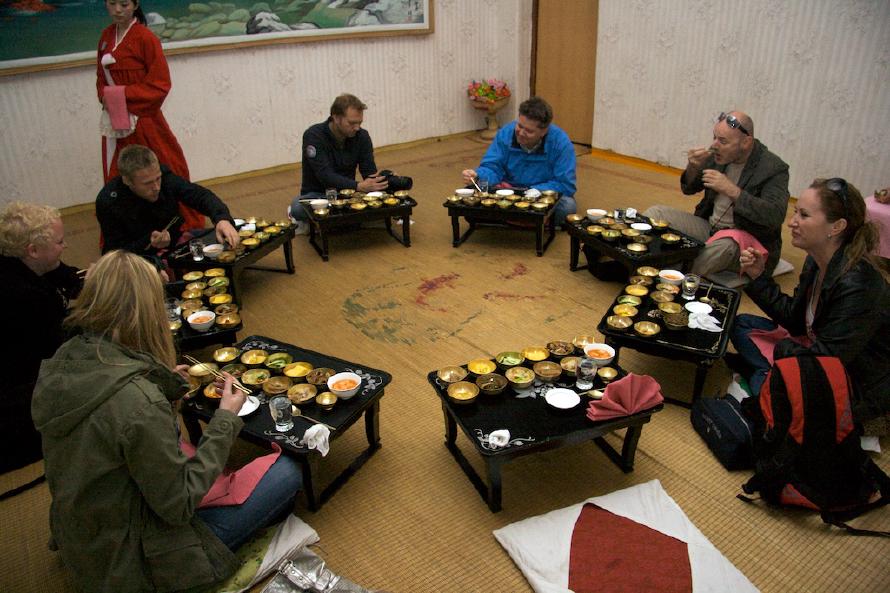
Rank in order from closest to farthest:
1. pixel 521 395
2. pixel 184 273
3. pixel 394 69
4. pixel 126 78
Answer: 1. pixel 521 395
2. pixel 184 273
3. pixel 126 78
4. pixel 394 69

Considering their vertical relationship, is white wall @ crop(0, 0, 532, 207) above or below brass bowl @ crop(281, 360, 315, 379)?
above

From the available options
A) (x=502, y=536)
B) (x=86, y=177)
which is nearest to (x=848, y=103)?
(x=502, y=536)

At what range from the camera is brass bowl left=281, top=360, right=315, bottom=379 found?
7.55ft

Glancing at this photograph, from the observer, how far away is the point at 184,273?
3381 millimetres

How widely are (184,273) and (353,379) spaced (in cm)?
161

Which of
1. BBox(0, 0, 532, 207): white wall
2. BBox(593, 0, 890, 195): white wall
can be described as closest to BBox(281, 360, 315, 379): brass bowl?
BBox(0, 0, 532, 207): white wall

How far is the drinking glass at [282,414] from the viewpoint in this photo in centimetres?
205

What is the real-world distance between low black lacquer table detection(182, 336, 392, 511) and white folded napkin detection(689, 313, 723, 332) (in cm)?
129

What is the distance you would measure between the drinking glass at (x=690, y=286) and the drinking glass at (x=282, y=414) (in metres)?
1.80

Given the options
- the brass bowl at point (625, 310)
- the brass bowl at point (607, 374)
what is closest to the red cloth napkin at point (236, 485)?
the brass bowl at point (607, 374)

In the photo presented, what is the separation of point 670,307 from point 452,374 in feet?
3.45

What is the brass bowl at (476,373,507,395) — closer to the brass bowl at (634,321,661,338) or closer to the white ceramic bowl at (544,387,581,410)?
the white ceramic bowl at (544,387,581,410)

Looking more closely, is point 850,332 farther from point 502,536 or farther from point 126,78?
point 126,78

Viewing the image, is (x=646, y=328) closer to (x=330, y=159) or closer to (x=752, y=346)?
(x=752, y=346)
